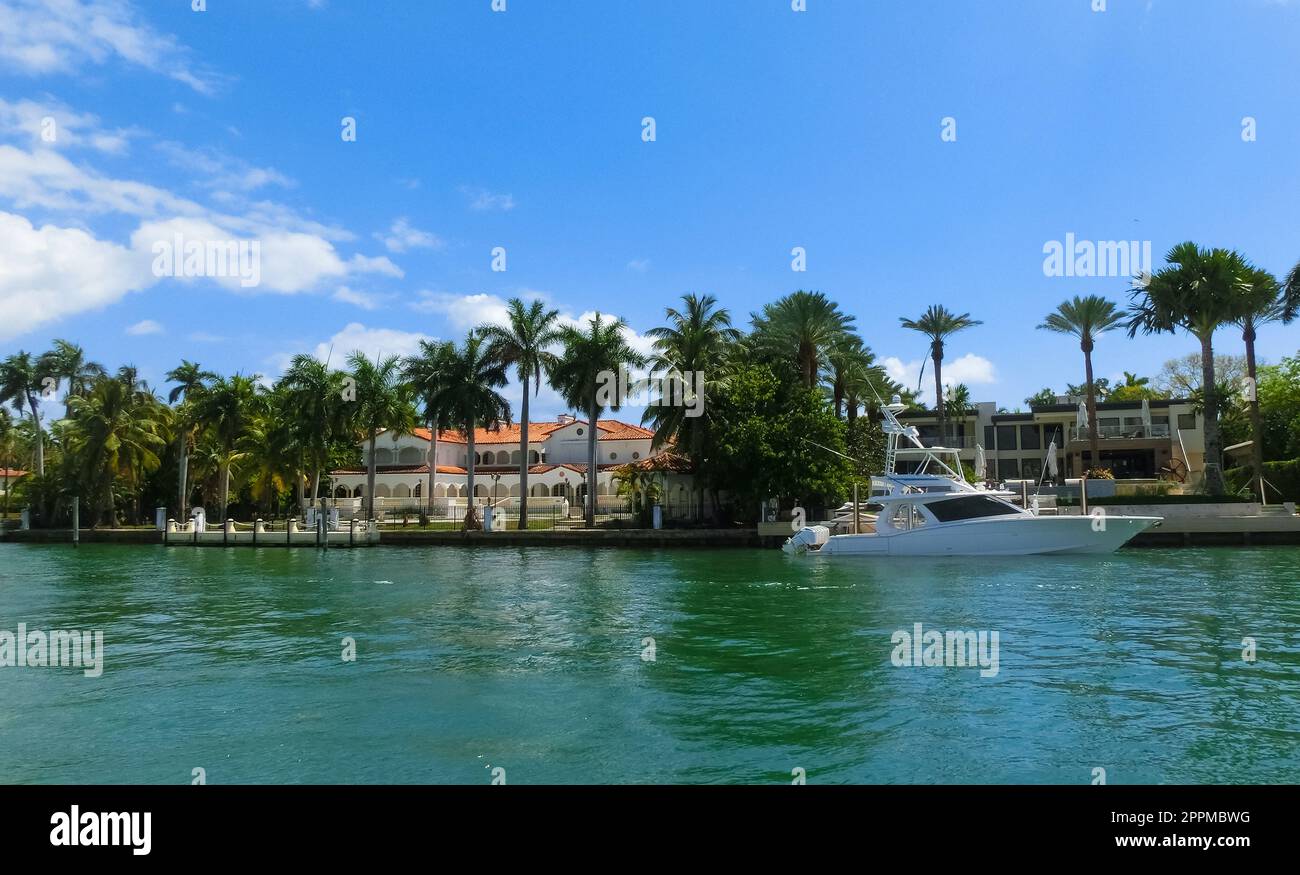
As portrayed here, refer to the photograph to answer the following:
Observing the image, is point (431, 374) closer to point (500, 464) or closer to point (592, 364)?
point (592, 364)

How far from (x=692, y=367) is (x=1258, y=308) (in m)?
30.8

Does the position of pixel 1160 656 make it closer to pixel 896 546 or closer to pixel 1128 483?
pixel 896 546

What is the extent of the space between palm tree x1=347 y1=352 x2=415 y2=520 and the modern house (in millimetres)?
38188

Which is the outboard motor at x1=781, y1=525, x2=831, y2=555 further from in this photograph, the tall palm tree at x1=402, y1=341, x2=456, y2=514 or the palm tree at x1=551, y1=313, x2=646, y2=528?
the tall palm tree at x1=402, y1=341, x2=456, y2=514

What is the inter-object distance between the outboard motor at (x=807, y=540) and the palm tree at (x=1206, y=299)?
73.5 ft

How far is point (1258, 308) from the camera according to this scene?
46.0m

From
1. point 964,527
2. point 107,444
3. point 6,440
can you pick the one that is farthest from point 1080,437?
point 6,440

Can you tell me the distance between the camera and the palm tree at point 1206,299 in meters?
44.6

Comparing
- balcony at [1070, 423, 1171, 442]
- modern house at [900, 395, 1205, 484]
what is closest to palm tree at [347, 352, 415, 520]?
modern house at [900, 395, 1205, 484]

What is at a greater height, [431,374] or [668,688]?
[431,374]
